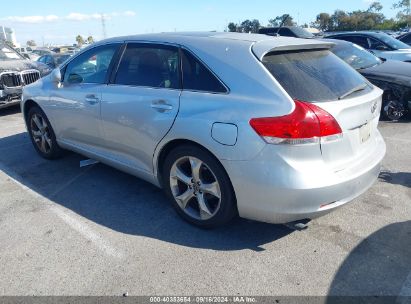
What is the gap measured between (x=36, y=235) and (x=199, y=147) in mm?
1667

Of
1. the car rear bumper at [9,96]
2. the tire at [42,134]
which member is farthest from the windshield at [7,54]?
the tire at [42,134]

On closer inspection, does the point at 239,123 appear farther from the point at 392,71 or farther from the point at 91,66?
the point at 392,71

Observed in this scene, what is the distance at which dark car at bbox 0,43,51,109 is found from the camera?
27.5ft

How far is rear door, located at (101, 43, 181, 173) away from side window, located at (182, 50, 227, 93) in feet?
0.28

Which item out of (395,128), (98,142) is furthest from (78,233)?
(395,128)

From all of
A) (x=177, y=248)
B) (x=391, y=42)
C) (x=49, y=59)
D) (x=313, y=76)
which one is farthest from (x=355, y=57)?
(x=49, y=59)

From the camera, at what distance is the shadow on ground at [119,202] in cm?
319

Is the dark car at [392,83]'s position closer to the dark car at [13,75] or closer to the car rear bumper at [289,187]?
the car rear bumper at [289,187]

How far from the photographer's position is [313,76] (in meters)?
2.90

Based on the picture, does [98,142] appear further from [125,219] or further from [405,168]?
[405,168]

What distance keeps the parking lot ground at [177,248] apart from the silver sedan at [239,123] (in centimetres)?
31

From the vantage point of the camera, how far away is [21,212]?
375 cm

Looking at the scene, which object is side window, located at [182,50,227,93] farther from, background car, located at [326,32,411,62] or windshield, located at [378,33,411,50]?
windshield, located at [378,33,411,50]

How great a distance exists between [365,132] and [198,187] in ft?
4.74
